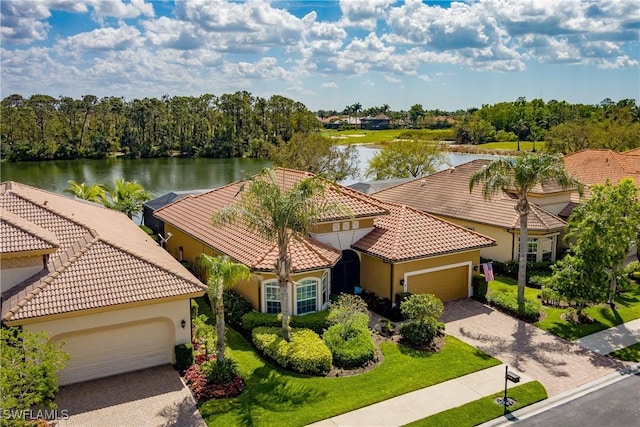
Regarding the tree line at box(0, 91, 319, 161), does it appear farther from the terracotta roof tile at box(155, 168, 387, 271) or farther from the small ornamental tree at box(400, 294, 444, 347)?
the small ornamental tree at box(400, 294, 444, 347)

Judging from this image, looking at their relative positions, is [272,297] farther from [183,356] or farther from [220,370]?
[220,370]

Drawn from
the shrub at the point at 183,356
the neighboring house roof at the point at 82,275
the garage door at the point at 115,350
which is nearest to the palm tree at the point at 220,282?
the shrub at the point at 183,356

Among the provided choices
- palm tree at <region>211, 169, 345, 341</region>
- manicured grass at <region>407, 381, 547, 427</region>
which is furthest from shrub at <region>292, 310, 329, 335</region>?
manicured grass at <region>407, 381, 547, 427</region>

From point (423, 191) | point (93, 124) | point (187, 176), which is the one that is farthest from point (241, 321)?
point (93, 124)

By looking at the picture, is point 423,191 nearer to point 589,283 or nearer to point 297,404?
point 589,283

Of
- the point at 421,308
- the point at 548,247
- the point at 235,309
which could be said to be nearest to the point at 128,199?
the point at 235,309

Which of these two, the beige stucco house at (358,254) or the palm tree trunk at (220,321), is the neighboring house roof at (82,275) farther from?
the beige stucco house at (358,254)
